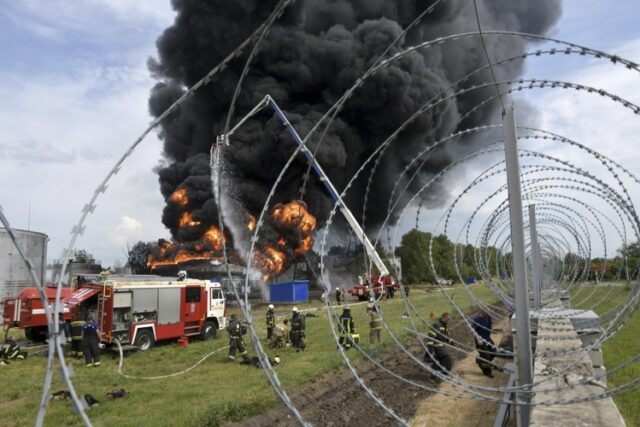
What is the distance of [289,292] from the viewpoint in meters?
33.5

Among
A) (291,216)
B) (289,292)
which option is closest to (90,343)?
(289,292)

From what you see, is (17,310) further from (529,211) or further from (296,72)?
(296,72)

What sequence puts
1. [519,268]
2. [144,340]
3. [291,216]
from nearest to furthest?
[519,268] → [144,340] → [291,216]

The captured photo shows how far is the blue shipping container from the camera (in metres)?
33.4

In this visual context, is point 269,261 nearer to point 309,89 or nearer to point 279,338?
point 309,89

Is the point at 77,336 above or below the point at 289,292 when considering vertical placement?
below

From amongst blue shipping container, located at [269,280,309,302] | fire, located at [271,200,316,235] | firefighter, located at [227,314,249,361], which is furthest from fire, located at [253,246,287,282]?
firefighter, located at [227,314,249,361]

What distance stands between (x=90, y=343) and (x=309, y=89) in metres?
36.0

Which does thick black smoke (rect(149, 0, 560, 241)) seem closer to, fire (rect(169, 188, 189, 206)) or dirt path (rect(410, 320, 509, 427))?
fire (rect(169, 188, 189, 206))

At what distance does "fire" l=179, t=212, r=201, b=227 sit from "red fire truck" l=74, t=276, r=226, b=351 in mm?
23523

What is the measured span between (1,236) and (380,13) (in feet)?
125

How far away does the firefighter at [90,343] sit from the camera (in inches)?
538

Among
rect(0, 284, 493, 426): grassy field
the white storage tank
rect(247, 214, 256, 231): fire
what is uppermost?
rect(247, 214, 256, 231): fire

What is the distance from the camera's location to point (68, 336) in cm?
1631
